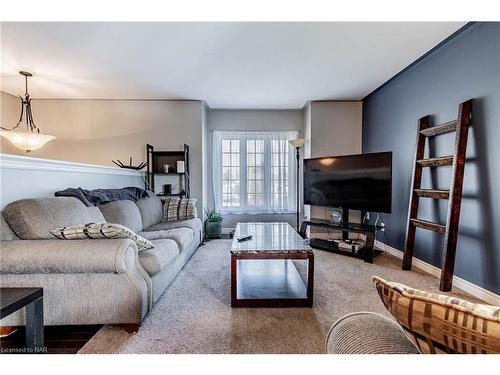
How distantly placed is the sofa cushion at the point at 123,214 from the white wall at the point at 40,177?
0.46m

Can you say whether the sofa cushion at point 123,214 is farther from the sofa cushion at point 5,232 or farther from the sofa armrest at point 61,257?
the sofa armrest at point 61,257

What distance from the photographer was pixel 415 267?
304 centimetres

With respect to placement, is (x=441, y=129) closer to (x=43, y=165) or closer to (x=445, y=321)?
(x=445, y=321)

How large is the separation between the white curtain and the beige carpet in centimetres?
217

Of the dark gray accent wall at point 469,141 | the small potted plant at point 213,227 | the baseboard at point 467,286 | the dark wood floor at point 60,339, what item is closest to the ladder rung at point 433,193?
the dark gray accent wall at point 469,141

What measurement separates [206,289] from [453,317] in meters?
2.16

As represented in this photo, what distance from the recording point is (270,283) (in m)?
2.41

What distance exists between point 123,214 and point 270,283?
170 centimetres

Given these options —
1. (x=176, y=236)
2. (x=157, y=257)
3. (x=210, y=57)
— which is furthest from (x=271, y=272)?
(x=210, y=57)

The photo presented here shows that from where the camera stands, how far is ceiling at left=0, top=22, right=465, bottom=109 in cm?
235

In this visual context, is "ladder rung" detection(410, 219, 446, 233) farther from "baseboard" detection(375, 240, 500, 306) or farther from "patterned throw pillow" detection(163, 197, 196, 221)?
"patterned throw pillow" detection(163, 197, 196, 221)

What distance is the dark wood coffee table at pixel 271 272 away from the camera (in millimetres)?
2047

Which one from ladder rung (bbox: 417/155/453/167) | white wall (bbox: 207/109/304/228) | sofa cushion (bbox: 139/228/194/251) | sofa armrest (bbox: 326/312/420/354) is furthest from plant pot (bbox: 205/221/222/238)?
sofa armrest (bbox: 326/312/420/354)

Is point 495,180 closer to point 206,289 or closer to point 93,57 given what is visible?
point 206,289
